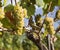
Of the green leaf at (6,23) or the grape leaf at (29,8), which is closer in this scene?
the green leaf at (6,23)

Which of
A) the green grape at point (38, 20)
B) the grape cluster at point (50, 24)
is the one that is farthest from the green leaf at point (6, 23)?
the green grape at point (38, 20)

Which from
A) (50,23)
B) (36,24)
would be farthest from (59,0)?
(36,24)

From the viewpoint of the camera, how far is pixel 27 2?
1195 mm

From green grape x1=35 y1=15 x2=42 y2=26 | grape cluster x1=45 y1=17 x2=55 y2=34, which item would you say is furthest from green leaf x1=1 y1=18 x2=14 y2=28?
green grape x1=35 y1=15 x2=42 y2=26

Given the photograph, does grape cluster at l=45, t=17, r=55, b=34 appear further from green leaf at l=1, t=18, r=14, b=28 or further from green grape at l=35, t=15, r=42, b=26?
green grape at l=35, t=15, r=42, b=26

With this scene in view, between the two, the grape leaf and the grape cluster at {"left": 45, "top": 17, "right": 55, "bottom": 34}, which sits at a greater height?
the grape leaf

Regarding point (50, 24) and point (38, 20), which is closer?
point (50, 24)

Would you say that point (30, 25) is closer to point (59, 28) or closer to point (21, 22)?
point (59, 28)

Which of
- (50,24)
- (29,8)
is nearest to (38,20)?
(29,8)

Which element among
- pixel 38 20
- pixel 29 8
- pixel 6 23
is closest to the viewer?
pixel 6 23

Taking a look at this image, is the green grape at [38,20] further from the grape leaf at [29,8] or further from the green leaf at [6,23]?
the green leaf at [6,23]

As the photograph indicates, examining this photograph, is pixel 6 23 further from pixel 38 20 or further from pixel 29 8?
pixel 38 20

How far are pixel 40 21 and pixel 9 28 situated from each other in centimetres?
35

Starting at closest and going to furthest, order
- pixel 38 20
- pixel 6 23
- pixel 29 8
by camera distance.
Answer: pixel 6 23 < pixel 29 8 < pixel 38 20
